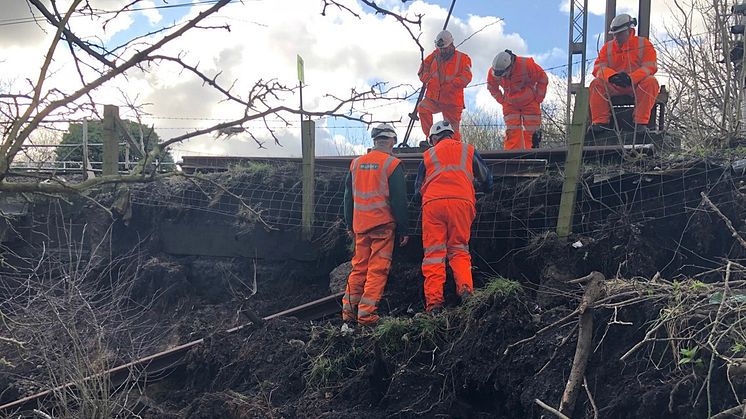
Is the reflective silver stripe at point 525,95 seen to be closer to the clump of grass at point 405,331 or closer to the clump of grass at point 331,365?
the clump of grass at point 405,331

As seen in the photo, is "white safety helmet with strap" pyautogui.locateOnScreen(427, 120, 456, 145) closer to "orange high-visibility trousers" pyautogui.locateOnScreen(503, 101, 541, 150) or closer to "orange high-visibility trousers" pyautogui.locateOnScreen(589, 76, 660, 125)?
"orange high-visibility trousers" pyautogui.locateOnScreen(589, 76, 660, 125)

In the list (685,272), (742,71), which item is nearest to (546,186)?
(685,272)

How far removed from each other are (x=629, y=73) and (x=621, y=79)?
0.40 ft

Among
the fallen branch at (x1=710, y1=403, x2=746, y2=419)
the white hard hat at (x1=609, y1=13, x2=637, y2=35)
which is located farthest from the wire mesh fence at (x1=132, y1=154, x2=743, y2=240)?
the fallen branch at (x1=710, y1=403, x2=746, y2=419)

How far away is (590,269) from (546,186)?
3.58 feet

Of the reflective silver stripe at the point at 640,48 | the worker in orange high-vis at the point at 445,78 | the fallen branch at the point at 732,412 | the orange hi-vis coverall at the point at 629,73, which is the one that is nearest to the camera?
the fallen branch at the point at 732,412

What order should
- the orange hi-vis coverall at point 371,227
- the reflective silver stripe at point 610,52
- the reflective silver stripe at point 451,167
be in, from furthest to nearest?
1. the reflective silver stripe at point 610,52
2. the orange hi-vis coverall at point 371,227
3. the reflective silver stripe at point 451,167

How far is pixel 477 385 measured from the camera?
18.2ft

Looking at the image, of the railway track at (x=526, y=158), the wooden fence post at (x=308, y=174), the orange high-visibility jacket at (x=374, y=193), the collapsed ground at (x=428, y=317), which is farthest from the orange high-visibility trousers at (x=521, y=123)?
the orange high-visibility jacket at (x=374, y=193)

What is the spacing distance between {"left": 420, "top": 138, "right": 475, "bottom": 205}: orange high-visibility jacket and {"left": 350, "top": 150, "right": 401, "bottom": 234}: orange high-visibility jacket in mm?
392

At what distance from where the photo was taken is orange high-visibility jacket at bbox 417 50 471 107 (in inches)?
380

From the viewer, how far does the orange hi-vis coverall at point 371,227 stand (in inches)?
275

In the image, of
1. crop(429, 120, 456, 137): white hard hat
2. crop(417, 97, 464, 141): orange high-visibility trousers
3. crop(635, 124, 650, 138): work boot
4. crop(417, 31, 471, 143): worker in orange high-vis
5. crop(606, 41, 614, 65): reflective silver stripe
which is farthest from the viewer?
crop(417, 97, 464, 141): orange high-visibility trousers

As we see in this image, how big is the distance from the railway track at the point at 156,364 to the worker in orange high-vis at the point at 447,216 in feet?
4.26
